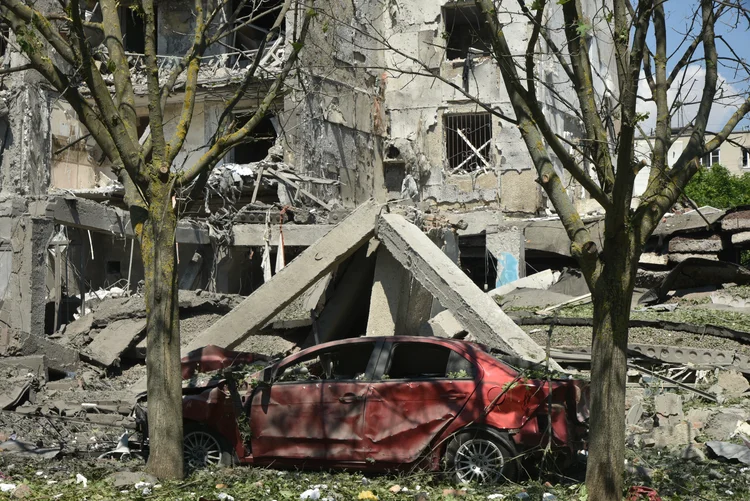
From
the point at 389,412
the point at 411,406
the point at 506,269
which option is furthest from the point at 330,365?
the point at 506,269

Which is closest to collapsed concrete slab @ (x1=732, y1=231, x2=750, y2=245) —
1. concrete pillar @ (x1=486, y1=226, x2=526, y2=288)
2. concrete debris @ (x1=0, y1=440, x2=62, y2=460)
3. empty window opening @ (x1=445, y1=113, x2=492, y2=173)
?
concrete pillar @ (x1=486, y1=226, x2=526, y2=288)

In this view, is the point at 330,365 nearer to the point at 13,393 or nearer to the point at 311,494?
the point at 311,494

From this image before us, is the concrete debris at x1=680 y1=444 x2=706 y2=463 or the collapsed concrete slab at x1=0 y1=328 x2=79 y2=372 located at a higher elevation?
the collapsed concrete slab at x1=0 y1=328 x2=79 y2=372

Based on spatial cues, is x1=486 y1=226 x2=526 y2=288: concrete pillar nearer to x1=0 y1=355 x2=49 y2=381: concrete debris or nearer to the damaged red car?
x1=0 y1=355 x2=49 y2=381: concrete debris

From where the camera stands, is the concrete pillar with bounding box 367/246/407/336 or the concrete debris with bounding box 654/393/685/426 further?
the concrete pillar with bounding box 367/246/407/336

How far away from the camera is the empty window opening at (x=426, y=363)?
767 cm

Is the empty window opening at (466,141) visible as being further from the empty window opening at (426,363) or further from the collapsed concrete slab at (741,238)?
the empty window opening at (426,363)

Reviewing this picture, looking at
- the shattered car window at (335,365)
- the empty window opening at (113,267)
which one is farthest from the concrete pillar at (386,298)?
the empty window opening at (113,267)

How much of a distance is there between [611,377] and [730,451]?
2.74 m

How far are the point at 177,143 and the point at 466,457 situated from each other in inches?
152

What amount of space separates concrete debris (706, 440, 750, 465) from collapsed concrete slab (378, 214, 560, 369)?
2.20m

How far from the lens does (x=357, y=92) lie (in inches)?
989

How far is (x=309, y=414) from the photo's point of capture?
25.8ft

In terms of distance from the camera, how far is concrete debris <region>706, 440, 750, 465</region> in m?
7.94
